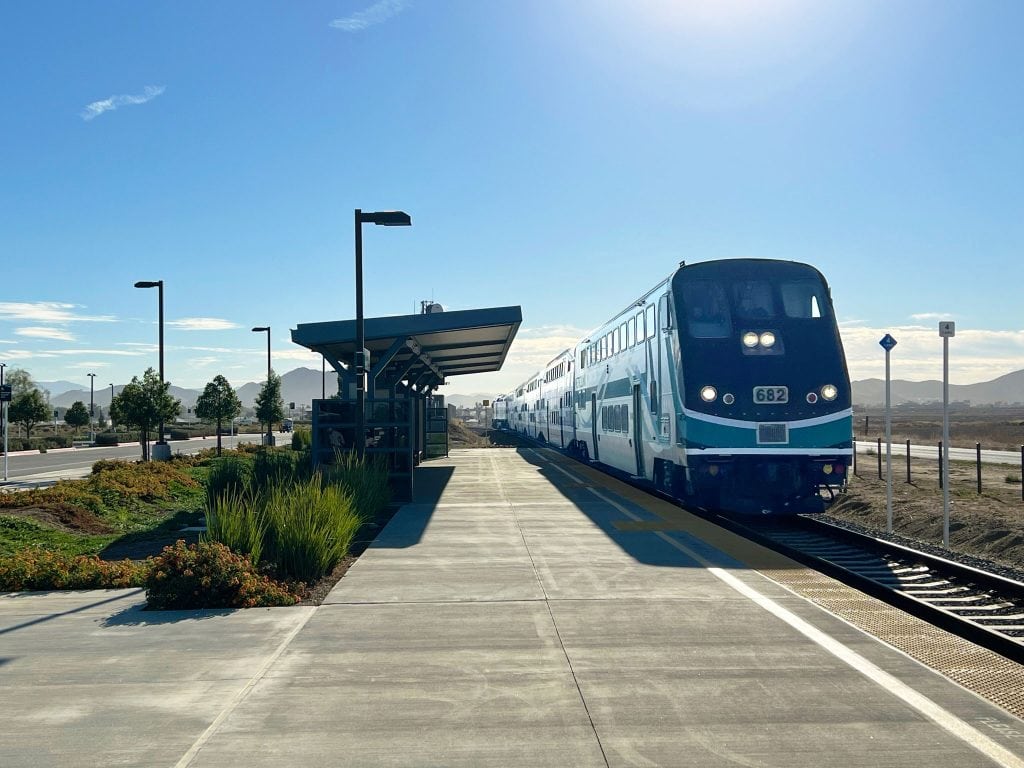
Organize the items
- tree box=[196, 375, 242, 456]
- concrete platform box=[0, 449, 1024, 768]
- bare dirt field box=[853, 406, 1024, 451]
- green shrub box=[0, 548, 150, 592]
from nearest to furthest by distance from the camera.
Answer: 1. concrete platform box=[0, 449, 1024, 768]
2. green shrub box=[0, 548, 150, 592]
3. tree box=[196, 375, 242, 456]
4. bare dirt field box=[853, 406, 1024, 451]

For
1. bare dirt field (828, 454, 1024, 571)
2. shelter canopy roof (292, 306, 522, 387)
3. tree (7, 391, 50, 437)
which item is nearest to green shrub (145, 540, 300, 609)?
bare dirt field (828, 454, 1024, 571)

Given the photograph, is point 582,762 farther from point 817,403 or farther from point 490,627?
point 817,403

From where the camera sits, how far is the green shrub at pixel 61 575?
29.6ft

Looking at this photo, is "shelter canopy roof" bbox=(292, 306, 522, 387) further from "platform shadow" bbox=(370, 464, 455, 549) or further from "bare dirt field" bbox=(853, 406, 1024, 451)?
"bare dirt field" bbox=(853, 406, 1024, 451)

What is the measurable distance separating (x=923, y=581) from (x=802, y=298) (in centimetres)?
590

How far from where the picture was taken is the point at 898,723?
16.3 ft

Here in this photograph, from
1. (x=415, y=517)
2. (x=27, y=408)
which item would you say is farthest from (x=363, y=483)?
(x=27, y=408)

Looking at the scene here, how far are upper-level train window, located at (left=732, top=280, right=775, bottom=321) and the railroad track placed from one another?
3.59m

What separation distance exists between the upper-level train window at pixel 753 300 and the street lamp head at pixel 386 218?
21.9ft

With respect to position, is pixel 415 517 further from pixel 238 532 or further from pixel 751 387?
pixel 751 387

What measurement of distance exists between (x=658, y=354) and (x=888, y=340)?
4163mm

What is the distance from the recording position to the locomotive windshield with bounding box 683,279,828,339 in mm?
14023

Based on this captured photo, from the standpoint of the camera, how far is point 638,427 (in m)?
17.7

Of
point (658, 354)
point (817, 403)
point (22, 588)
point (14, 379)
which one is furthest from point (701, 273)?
point (14, 379)
